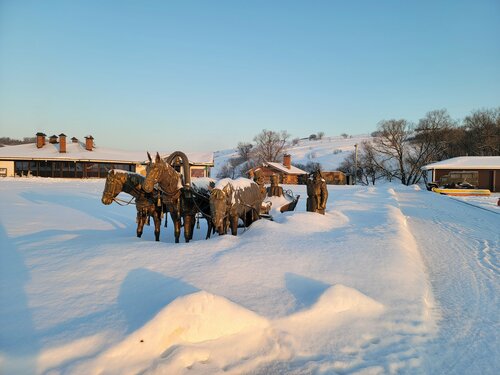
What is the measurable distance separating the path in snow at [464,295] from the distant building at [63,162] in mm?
31883

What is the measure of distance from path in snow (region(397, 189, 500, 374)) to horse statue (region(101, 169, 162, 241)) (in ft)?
20.3

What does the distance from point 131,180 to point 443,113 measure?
62.4m

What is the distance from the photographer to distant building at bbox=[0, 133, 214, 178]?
37.0 metres

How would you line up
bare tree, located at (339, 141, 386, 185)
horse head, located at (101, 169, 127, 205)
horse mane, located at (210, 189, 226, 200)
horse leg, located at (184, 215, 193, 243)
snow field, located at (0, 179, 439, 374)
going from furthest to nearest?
1. bare tree, located at (339, 141, 386, 185)
2. horse leg, located at (184, 215, 193, 243)
3. horse head, located at (101, 169, 127, 205)
4. horse mane, located at (210, 189, 226, 200)
5. snow field, located at (0, 179, 439, 374)

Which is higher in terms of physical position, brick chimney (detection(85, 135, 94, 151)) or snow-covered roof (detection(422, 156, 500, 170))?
brick chimney (detection(85, 135, 94, 151))

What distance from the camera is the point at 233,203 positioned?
25.8 feet

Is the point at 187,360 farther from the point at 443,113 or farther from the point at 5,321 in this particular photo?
the point at 443,113

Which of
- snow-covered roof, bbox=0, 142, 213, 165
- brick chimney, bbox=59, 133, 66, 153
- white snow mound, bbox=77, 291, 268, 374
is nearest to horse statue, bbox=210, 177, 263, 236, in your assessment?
white snow mound, bbox=77, 291, 268, 374

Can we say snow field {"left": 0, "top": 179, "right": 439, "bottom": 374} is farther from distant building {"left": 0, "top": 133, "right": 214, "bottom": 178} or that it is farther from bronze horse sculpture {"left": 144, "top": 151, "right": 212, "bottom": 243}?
distant building {"left": 0, "top": 133, "right": 214, "bottom": 178}

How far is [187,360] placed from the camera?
3.23 m

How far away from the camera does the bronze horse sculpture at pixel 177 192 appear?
6971 millimetres

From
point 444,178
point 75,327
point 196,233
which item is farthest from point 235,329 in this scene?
point 444,178

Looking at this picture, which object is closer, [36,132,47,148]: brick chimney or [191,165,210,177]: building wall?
[191,165,210,177]: building wall

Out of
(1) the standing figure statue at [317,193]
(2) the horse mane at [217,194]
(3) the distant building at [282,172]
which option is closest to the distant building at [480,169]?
(3) the distant building at [282,172]
